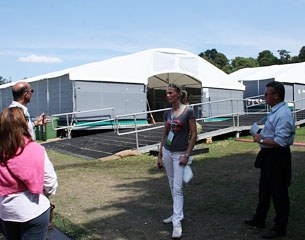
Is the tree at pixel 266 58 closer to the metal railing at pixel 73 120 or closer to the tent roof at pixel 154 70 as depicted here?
the tent roof at pixel 154 70

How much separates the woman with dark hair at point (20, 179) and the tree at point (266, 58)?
67.9 m

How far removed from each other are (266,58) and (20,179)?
75.6 m

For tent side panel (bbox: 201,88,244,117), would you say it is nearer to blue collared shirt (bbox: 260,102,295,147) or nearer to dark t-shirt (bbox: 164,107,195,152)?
dark t-shirt (bbox: 164,107,195,152)

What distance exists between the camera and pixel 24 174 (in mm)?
2795

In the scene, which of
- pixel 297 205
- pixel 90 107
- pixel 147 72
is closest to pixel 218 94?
pixel 147 72

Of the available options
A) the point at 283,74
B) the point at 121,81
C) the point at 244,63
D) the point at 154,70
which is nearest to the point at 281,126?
the point at 121,81

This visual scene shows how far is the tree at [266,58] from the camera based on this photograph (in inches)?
2686

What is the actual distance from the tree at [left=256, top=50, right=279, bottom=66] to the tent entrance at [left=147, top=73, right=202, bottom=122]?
1786 inches

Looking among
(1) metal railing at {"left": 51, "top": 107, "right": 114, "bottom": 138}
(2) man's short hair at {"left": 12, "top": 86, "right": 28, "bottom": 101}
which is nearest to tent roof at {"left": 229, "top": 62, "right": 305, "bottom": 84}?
(1) metal railing at {"left": 51, "top": 107, "right": 114, "bottom": 138}

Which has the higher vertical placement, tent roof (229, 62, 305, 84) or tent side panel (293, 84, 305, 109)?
tent roof (229, 62, 305, 84)

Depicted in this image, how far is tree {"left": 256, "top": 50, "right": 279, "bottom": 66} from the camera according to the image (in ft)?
224

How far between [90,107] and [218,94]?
8.11 metres

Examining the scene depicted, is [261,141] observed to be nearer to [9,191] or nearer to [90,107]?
[9,191]

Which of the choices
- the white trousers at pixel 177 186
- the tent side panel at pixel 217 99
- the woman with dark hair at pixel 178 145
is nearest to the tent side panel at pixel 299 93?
the tent side panel at pixel 217 99
